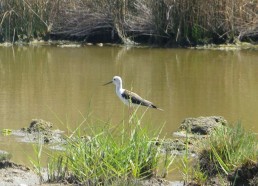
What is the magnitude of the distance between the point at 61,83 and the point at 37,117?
3.58m

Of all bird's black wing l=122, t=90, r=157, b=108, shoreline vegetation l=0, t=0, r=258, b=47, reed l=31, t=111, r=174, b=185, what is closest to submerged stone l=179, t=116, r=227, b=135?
bird's black wing l=122, t=90, r=157, b=108

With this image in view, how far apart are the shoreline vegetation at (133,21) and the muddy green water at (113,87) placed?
103 cm

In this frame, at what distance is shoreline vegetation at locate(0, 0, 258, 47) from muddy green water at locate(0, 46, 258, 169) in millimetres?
1029

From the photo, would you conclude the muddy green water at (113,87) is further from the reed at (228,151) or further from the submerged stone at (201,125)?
the reed at (228,151)

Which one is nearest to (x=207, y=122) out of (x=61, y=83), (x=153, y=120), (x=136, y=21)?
(x=153, y=120)

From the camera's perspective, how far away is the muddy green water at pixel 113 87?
38.4ft

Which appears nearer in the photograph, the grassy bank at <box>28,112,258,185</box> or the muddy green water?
the grassy bank at <box>28,112,258,185</box>

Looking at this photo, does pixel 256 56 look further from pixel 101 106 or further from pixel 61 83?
pixel 101 106

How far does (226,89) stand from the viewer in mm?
14711

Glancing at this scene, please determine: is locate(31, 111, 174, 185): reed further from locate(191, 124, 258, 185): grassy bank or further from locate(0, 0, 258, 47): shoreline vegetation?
locate(0, 0, 258, 47): shoreline vegetation

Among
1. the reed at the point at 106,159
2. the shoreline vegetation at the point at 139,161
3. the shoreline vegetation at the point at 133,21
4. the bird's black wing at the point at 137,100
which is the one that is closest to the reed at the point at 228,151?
the shoreline vegetation at the point at 139,161

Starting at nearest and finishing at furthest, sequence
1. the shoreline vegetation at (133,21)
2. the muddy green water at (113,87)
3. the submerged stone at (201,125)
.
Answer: the submerged stone at (201,125) → the muddy green water at (113,87) → the shoreline vegetation at (133,21)

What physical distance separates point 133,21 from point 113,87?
7.68 metres

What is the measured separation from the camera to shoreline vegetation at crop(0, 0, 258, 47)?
21.4 m
